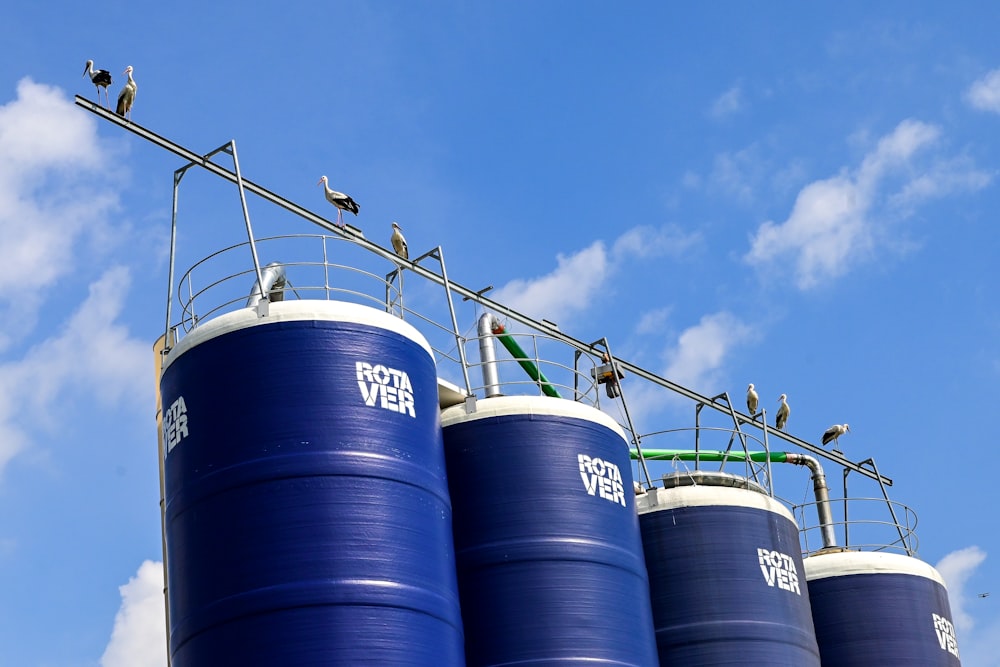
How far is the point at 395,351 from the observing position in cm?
2306

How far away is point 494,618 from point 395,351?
15.1ft

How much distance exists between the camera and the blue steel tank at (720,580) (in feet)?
91.0

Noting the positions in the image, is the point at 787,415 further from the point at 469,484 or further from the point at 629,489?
the point at 469,484

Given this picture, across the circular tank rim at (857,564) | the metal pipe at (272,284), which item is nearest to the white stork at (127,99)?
the metal pipe at (272,284)

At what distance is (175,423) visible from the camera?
22.7 m

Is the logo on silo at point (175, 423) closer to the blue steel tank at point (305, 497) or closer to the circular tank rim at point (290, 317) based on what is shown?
the blue steel tank at point (305, 497)

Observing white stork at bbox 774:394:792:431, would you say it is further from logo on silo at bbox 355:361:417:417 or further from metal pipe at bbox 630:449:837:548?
logo on silo at bbox 355:361:417:417

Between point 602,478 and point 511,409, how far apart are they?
2020 mm

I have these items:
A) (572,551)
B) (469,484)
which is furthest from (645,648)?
(469,484)

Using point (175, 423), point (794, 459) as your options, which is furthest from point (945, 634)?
point (175, 423)

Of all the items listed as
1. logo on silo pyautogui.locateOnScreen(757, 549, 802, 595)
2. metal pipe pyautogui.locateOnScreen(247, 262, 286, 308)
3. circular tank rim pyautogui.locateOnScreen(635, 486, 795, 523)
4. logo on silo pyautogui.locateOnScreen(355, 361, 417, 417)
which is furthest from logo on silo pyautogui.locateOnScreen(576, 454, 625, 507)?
metal pipe pyautogui.locateOnScreen(247, 262, 286, 308)

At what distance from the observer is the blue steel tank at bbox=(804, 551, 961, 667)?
34.0m

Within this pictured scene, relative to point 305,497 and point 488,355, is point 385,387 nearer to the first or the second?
point 305,497

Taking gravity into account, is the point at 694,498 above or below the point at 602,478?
above
